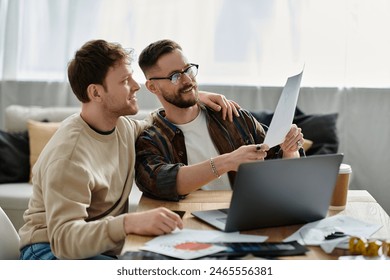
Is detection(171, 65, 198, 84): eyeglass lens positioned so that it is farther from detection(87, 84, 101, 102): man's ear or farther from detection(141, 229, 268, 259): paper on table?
detection(141, 229, 268, 259): paper on table

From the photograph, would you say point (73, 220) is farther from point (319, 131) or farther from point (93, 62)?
point (319, 131)

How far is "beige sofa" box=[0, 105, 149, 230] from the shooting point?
3.40m

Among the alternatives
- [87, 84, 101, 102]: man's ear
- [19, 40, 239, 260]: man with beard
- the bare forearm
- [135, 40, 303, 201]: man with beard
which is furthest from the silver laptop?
[87, 84, 101, 102]: man's ear

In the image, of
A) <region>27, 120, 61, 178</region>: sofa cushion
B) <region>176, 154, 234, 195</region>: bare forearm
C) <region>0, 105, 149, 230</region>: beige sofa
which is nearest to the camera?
<region>176, 154, 234, 195</region>: bare forearm

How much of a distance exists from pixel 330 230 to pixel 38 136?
2.37 m

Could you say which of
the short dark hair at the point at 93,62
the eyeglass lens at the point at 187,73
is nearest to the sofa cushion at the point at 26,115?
the eyeglass lens at the point at 187,73

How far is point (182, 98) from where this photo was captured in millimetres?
2281

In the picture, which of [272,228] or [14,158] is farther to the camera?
[14,158]

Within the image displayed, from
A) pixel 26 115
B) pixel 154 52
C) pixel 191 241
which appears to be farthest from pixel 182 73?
pixel 26 115

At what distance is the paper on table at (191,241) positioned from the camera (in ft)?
4.76

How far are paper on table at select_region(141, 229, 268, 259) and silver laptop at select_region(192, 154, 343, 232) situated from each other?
45 mm

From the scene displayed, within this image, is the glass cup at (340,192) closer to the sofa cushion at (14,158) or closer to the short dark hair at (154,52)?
the short dark hair at (154,52)
